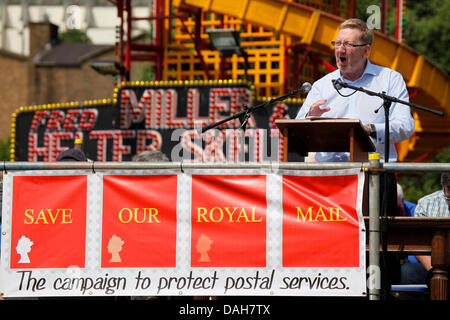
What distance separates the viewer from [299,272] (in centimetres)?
518

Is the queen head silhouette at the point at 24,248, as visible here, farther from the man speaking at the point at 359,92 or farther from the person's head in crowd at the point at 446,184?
the person's head in crowd at the point at 446,184

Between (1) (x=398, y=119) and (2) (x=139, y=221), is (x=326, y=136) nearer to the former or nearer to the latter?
(1) (x=398, y=119)

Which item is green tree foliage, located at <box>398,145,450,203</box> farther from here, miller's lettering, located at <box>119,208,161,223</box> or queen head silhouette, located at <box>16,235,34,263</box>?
queen head silhouette, located at <box>16,235,34,263</box>

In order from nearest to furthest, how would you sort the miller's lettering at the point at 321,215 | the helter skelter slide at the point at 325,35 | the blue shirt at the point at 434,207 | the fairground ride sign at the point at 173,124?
the miller's lettering at the point at 321,215 < the blue shirt at the point at 434,207 < the fairground ride sign at the point at 173,124 < the helter skelter slide at the point at 325,35

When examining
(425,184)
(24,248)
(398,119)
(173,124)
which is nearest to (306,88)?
(398,119)

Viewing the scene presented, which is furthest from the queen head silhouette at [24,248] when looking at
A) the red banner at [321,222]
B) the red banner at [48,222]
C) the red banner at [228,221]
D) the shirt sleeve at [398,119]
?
the shirt sleeve at [398,119]

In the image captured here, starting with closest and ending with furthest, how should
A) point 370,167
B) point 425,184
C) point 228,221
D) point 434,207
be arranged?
point 370,167 < point 228,221 < point 434,207 < point 425,184

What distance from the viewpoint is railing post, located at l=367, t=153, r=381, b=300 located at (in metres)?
5.12

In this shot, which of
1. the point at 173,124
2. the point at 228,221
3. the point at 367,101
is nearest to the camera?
the point at 228,221

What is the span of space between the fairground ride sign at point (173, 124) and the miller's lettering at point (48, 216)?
9.54m

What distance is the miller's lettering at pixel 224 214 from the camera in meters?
5.24

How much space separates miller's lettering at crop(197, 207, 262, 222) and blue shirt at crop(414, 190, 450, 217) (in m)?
2.35

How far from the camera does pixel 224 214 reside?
17.3 feet

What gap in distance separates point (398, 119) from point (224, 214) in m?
1.53
